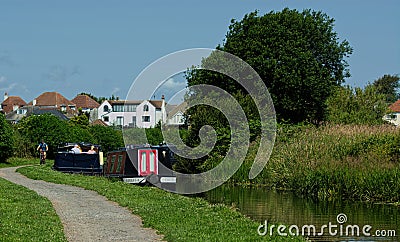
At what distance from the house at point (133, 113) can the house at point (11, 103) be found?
30997 millimetres

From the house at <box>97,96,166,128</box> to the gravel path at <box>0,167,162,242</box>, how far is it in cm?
6789

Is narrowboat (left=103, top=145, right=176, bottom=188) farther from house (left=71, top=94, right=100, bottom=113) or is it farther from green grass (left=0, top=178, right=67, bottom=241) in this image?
house (left=71, top=94, right=100, bottom=113)

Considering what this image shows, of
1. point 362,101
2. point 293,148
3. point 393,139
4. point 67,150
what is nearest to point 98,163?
point 67,150

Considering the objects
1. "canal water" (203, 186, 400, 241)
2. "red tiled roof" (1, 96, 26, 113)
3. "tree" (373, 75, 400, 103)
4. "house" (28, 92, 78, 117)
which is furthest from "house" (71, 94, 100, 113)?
"canal water" (203, 186, 400, 241)

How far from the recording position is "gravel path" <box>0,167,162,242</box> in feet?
42.6

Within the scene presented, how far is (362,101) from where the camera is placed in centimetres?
5769

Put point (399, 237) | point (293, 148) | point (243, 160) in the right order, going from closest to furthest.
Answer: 1. point (399, 237)
2. point (293, 148)
3. point (243, 160)

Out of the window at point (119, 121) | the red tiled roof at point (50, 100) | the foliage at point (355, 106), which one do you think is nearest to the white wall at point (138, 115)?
the window at point (119, 121)

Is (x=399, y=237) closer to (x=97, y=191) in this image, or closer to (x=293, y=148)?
(x=97, y=191)

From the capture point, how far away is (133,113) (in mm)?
103750

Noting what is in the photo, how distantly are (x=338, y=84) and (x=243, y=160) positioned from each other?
→ 65.6ft

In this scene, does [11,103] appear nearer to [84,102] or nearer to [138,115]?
[84,102]

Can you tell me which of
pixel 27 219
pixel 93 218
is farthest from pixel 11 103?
pixel 27 219

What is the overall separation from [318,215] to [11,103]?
135446 millimetres
